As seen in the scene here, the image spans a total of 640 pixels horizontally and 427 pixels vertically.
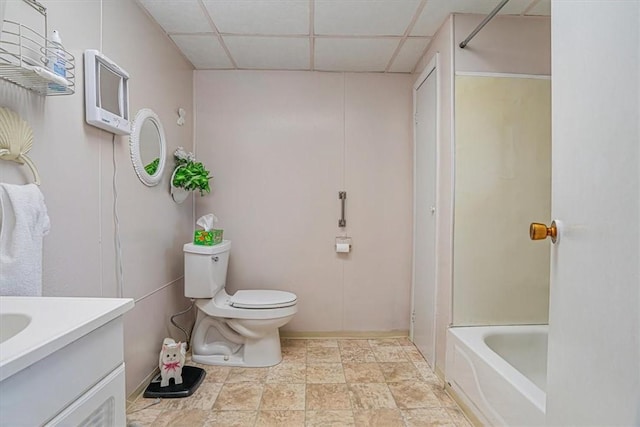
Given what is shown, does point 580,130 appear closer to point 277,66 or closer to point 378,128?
point 378,128

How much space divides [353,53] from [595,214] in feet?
6.73

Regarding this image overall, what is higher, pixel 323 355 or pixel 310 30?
pixel 310 30

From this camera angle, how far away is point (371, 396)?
1961 millimetres

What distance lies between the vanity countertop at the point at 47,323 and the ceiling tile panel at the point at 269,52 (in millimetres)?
1953

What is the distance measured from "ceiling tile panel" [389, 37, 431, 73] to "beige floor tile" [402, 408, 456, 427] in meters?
2.19

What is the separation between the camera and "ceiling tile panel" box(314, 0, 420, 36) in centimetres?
191

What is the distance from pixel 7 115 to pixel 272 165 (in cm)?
185

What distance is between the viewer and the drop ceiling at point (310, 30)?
1922 mm

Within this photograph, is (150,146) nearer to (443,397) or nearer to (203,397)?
(203,397)

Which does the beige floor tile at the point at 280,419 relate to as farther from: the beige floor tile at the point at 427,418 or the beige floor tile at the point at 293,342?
the beige floor tile at the point at 293,342

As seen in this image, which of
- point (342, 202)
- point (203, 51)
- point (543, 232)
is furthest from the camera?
point (342, 202)

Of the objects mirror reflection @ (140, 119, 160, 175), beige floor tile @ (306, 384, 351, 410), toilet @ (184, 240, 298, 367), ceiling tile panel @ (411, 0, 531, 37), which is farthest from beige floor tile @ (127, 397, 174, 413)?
ceiling tile panel @ (411, 0, 531, 37)

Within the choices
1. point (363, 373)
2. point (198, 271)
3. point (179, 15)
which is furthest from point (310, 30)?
point (363, 373)

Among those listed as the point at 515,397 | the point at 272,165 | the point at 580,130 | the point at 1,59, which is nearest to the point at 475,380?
the point at 515,397
